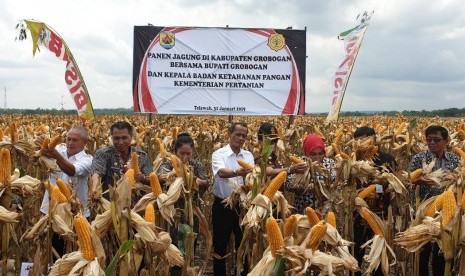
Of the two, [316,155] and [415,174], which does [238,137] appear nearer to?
[316,155]

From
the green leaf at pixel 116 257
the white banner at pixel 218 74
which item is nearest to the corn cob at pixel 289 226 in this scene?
the green leaf at pixel 116 257

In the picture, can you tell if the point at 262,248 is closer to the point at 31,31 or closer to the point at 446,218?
the point at 446,218

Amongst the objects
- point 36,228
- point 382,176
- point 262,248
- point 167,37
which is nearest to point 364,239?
point 382,176

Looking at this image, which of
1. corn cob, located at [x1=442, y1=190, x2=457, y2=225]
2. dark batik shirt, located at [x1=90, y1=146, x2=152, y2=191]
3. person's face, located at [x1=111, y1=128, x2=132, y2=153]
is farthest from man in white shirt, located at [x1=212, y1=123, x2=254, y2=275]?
corn cob, located at [x1=442, y1=190, x2=457, y2=225]

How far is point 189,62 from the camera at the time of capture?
12.0 m

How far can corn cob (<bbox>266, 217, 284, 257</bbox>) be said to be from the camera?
2516 millimetres

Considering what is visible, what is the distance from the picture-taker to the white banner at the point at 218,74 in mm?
11867

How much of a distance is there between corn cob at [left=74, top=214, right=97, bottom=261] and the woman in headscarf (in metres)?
2.39

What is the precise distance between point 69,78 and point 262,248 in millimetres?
6496

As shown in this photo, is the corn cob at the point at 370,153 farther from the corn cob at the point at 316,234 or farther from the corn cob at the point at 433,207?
the corn cob at the point at 316,234

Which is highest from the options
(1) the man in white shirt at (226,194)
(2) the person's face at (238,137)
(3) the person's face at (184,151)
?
(2) the person's face at (238,137)

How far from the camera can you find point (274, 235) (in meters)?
2.53

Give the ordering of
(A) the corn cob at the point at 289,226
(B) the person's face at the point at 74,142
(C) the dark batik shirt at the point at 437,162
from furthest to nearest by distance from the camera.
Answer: (C) the dark batik shirt at the point at 437,162 → (B) the person's face at the point at 74,142 → (A) the corn cob at the point at 289,226

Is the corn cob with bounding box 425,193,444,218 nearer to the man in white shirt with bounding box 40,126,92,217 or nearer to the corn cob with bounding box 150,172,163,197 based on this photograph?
the corn cob with bounding box 150,172,163,197
